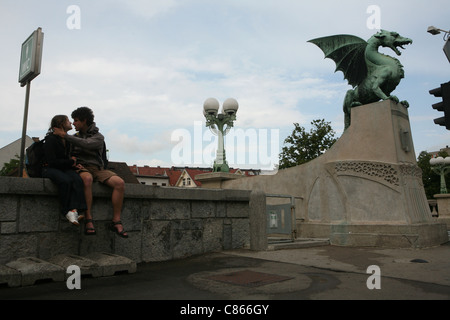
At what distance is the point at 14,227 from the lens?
3939 millimetres

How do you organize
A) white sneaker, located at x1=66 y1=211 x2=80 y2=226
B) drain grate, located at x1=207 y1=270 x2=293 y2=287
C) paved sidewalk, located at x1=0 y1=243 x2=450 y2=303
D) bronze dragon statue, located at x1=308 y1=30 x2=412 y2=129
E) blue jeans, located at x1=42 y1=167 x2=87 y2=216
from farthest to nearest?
bronze dragon statue, located at x1=308 y1=30 x2=412 y2=129 → blue jeans, located at x1=42 y1=167 x2=87 y2=216 → white sneaker, located at x1=66 y1=211 x2=80 y2=226 → drain grate, located at x1=207 y1=270 x2=293 y2=287 → paved sidewalk, located at x1=0 y1=243 x2=450 y2=303

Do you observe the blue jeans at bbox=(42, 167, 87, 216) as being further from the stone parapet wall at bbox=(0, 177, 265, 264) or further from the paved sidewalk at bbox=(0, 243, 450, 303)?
the paved sidewalk at bbox=(0, 243, 450, 303)

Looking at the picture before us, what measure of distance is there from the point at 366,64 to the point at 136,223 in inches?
307

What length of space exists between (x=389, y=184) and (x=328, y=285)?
5105 millimetres

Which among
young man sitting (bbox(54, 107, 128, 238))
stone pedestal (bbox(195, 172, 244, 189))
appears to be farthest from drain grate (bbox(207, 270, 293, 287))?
Answer: stone pedestal (bbox(195, 172, 244, 189))

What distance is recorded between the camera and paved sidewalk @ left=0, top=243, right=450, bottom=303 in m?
3.01

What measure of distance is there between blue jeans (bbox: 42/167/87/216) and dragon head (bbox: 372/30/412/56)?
8.66 m

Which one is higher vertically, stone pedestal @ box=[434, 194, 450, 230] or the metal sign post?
the metal sign post

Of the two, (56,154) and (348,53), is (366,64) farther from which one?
(56,154)

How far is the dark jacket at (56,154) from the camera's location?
4.05 m

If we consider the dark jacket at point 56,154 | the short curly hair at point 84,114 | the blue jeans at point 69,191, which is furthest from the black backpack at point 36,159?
the short curly hair at point 84,114

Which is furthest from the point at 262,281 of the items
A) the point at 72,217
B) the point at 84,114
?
the point at 84,114

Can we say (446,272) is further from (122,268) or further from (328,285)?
(122,268)
